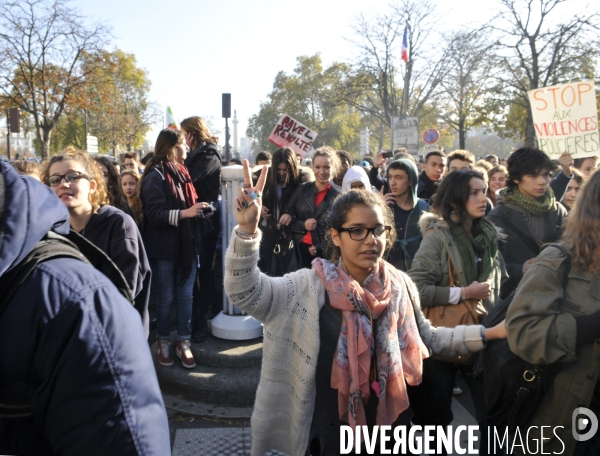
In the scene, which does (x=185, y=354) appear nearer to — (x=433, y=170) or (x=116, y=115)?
(x=433, y=170)

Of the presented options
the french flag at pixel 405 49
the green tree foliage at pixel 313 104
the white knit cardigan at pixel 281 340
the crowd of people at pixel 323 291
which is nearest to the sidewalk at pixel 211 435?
the crowd of people at pixel 323 291

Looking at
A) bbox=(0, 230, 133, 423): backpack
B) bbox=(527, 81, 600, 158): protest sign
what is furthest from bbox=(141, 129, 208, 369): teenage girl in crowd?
bbox=(527, 81, 600, 158): protest sign

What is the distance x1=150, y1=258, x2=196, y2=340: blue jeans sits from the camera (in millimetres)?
4312

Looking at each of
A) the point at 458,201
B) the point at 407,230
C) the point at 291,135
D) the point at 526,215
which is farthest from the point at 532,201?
the point at 291,135

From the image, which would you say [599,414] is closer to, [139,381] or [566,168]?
[139,381]

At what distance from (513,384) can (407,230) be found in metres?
2.19

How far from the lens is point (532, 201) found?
384cm

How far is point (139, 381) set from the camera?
1.11m

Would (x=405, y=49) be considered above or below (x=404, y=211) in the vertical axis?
above

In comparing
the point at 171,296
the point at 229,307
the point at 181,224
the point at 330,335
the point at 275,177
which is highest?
the point at 275,177

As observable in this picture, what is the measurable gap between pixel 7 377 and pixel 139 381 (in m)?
0.26

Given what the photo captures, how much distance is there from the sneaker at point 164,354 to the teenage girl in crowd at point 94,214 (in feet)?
4.62

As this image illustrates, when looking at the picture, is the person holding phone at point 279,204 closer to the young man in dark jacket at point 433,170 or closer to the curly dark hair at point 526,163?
the young man in dark jacket at point 433,170

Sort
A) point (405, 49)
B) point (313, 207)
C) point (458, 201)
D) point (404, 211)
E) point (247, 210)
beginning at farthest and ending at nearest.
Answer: point (405, 49), point (313, 207), point (404, 211), point (458, 201), point (247, 210)
